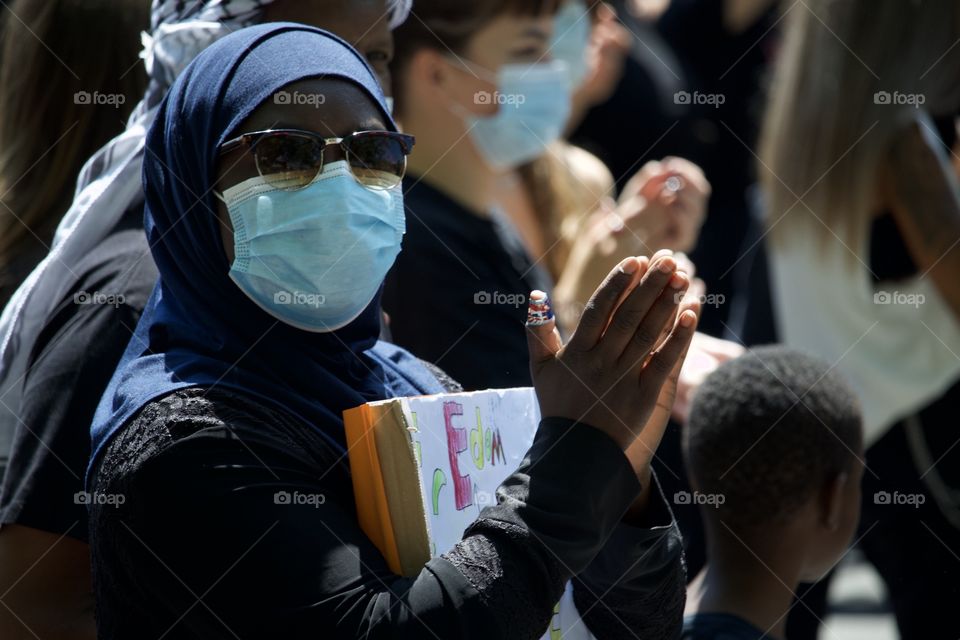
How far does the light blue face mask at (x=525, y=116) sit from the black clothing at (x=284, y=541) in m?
2.10

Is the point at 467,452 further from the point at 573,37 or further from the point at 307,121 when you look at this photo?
the point at 573,37

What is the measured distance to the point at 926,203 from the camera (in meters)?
3.60

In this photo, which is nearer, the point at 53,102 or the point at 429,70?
the point at 53,102

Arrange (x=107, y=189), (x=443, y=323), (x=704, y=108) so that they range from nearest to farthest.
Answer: (x=107, y=189) → (x=443, y=323) → (x=704, y=108)

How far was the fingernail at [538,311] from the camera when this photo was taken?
1.75 meters

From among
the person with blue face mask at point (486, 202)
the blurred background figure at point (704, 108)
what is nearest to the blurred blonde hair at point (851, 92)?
the person with blue face mask at point (486, 202)

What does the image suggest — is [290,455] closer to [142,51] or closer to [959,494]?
[142,51]

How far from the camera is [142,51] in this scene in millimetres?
2598

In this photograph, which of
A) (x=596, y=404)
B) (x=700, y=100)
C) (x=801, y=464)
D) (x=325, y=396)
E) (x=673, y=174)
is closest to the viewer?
(x=596, y=404)

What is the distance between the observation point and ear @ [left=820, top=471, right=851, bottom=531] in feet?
8.38

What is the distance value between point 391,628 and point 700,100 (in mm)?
4334

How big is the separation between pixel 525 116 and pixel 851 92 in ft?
3.14

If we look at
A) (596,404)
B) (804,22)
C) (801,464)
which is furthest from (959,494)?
(596,404)

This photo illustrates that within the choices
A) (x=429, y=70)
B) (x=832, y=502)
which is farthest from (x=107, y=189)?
(x=832, y=502)
